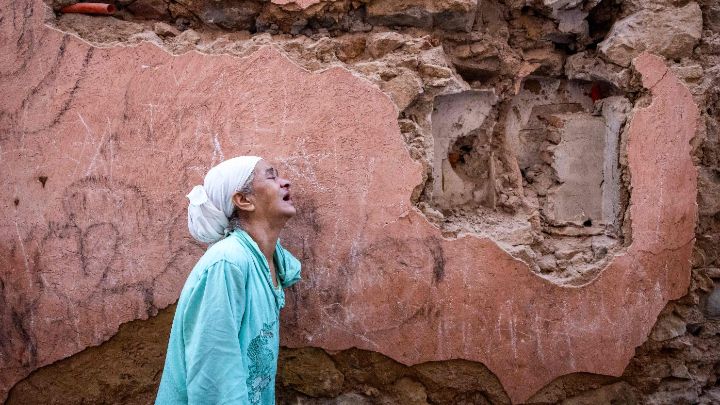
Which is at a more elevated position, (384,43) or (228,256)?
(384,43)

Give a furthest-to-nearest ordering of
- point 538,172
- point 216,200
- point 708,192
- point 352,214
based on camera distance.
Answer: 1. point 538,172
2. point 708,192
3. point 352,214
4. point 216,200

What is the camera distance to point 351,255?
8.24 ft

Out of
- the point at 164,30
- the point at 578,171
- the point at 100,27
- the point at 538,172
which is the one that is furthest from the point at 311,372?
the point at 100,27

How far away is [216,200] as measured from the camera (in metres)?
2.08

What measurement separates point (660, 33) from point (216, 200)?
2.10 m

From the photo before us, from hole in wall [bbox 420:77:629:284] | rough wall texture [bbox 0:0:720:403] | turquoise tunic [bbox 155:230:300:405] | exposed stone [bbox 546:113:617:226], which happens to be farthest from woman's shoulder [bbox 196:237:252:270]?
exposed stone [bbox 546:113:617:226]

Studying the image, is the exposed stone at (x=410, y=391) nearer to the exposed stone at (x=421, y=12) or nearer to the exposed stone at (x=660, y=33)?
the exposed stone at (x=421, y=12)

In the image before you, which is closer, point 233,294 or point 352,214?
point 233,294

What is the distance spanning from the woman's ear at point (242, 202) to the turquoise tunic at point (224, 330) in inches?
Answer: 4.0

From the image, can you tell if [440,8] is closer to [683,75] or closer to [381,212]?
[381,212]

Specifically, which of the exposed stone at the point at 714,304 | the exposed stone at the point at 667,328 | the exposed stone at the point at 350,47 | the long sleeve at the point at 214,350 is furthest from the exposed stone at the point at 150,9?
the exposed stone at the point at 714,304

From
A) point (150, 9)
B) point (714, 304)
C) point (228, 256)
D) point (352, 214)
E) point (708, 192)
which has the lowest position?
point (714, 304)

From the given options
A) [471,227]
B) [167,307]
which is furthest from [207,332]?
[471,227]

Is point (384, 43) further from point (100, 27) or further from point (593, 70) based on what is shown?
point (100, 27)
